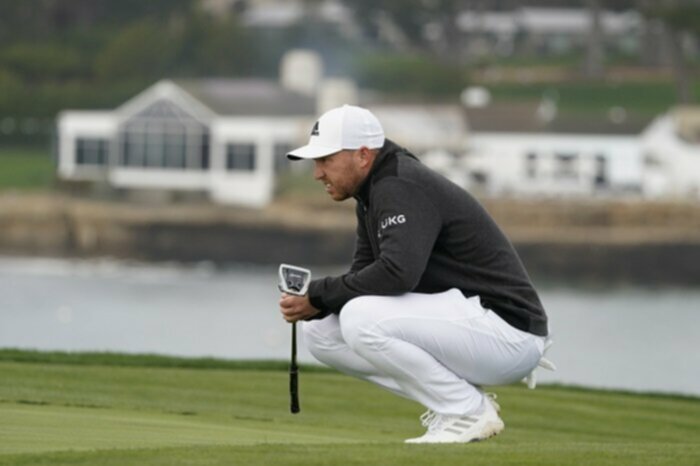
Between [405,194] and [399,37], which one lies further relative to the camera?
[399,37]

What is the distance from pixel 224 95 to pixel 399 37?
30685 mm

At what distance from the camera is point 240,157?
70000 millimetres

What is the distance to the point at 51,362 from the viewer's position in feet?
38.5

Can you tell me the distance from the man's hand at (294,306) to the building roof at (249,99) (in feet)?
208

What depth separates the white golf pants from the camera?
276 inches

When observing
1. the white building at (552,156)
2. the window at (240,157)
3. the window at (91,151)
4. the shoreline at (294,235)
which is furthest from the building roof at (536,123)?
the window at (91,151)

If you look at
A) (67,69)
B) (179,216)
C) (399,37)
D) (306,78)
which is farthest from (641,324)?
(399,37)

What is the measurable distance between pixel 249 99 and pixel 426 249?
2617 inches

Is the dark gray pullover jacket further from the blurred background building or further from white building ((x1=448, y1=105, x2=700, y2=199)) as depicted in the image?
white building ((x1=448, y1=105, x2=700, y2=199))

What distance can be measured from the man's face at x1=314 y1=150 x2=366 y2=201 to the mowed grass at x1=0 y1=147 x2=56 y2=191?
6310 centimetres

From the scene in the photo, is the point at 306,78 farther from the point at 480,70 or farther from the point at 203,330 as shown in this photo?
the point at 203,330

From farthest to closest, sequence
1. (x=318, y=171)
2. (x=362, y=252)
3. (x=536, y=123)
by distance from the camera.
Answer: (x=536, y=123) < (x=362, y=252) < (x=318, y=171)

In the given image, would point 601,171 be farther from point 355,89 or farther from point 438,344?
point 438,344

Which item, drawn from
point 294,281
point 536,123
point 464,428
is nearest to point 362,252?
point 294,281
